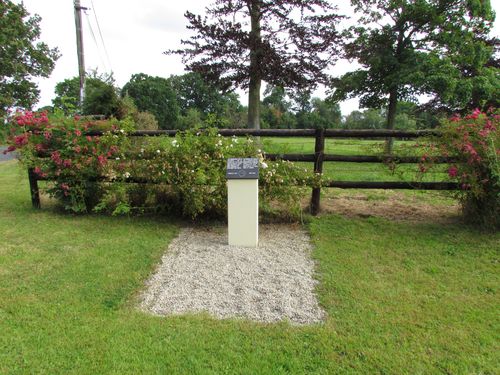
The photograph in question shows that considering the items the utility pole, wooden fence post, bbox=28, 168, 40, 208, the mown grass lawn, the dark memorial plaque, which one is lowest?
the mown grass lawn

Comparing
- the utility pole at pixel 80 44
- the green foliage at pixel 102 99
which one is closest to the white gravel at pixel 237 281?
the green foliage at pixel 102 99

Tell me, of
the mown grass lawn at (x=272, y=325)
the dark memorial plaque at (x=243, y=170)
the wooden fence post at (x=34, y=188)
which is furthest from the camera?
the wooden fence post at (x=34, y=188)

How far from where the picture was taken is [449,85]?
43.5ft

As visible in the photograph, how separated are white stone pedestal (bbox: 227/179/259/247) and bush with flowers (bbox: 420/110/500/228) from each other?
8.10 ft

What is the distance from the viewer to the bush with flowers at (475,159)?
174 inches

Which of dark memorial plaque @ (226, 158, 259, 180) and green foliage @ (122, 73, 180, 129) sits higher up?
green foliage @ (122, 73, 180, 129)

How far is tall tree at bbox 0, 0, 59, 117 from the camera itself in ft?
78.7

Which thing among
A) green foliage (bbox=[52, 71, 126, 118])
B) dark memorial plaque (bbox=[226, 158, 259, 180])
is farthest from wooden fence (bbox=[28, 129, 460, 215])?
green foliage (bbox=[52, 71, 126, 118])

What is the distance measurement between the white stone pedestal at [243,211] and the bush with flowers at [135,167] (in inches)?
25.3

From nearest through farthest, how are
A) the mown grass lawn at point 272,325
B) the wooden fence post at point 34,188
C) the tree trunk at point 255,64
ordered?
the mown grass lawn at point 272,325 → the wooden fence post at point 34,188 → the tree trunk at point 255,64

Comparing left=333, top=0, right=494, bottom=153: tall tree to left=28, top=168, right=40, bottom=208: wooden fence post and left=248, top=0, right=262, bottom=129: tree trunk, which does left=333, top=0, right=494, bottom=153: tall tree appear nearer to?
left=248, top=0, right=262, bottom=129: tree trunk

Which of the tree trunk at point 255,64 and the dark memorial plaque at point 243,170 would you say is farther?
the tree trunk at point 255,64

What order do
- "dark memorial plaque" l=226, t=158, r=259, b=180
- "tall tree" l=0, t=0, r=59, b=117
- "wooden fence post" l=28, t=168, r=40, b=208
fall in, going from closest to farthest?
"dark memorial plaque" l=226, t=158, r=259, b=180
"wooden fence post" l=28, t=168, r=40, b=208
"tall tree" l=0, t=0, r=59, b=117

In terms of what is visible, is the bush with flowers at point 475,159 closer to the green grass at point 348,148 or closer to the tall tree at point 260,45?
the green grass at point 348,148
